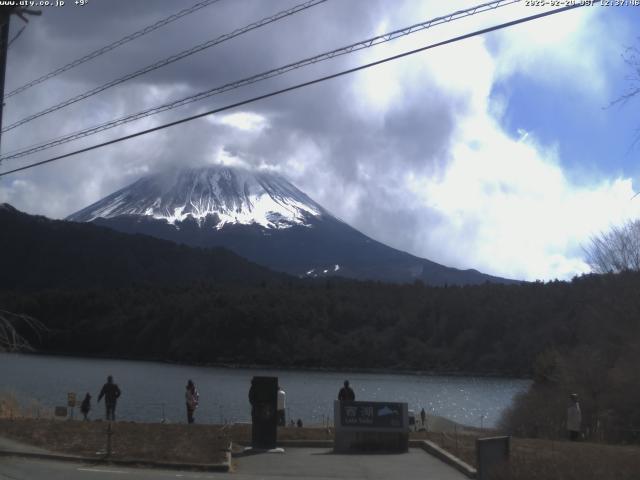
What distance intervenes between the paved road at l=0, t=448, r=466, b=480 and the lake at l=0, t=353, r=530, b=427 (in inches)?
889

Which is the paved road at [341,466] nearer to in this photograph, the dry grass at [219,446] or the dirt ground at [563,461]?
the dry grass at [219,446]

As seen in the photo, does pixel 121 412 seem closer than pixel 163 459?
No

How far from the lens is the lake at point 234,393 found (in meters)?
51.0

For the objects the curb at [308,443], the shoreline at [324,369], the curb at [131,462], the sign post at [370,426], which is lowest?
the curb at [131,462]

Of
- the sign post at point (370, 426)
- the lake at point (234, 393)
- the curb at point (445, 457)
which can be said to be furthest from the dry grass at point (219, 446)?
the lake at point (234, 393)

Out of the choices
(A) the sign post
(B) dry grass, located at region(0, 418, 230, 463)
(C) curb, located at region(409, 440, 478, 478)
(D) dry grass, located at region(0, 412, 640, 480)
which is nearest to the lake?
(B) dry grass, located at region(0, 418, 230, 463)

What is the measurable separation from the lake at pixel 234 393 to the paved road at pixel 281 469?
74.1ft

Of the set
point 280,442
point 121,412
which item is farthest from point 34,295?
point 280,442

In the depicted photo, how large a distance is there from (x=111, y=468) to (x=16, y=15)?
899 cm

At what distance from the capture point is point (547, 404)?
40312 mm

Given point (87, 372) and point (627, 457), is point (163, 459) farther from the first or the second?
Answer: point (87, 372)

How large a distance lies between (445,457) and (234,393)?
5330cm

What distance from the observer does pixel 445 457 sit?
1911cm

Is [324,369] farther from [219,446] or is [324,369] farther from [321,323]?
[219,446]
